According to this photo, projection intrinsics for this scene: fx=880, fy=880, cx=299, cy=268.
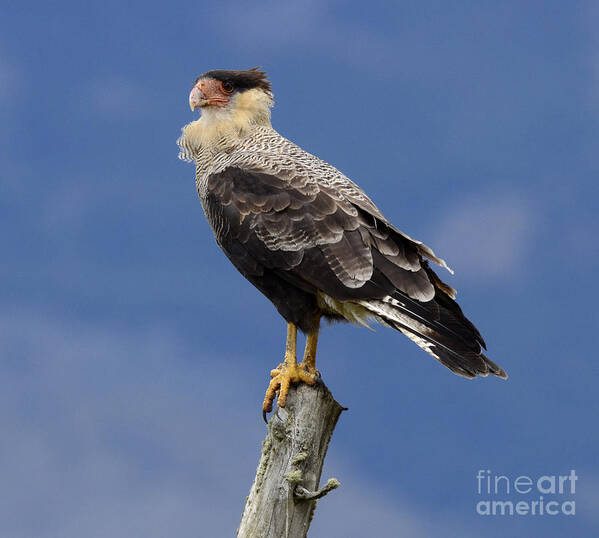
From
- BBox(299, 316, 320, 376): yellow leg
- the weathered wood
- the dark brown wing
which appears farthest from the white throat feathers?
the weathered wood

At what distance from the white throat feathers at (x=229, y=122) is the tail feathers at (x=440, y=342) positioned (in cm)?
253

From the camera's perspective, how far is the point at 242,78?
8.95 m

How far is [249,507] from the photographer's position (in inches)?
293

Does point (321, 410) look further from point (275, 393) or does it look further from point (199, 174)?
point (199, 174)

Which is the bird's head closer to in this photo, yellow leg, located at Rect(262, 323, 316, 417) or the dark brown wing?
the dark brown wing

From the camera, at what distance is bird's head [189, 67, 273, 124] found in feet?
29.1

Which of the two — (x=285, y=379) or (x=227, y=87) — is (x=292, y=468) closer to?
(x=285, y=379)

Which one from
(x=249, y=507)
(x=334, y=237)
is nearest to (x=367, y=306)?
(x=334, y=237)

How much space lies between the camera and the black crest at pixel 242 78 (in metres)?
8.91

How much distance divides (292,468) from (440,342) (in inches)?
63.9

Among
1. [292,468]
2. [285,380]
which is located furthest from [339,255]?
[292,468]

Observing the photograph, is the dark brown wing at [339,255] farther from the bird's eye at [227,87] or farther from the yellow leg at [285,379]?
the bird's eye at [227,87]

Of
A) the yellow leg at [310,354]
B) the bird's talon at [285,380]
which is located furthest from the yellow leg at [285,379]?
the yellow leg at [310,354]

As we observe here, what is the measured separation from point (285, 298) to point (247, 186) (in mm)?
1091
